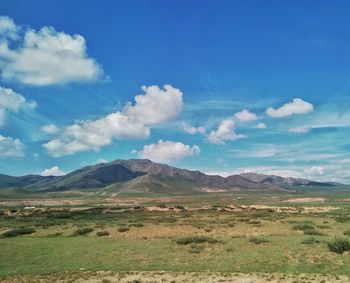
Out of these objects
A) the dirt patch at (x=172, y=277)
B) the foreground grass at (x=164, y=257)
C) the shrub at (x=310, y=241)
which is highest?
the shrub at (x=310, y=241)

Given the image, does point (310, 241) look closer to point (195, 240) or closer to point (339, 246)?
point (339, 246)

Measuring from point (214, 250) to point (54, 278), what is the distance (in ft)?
47.4

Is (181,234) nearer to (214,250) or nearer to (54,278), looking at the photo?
(214,250)

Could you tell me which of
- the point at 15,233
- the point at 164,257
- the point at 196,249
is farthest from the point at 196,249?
the point at 15,233

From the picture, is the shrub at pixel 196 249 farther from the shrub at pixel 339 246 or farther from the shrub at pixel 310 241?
the shrub at pixel 339 246

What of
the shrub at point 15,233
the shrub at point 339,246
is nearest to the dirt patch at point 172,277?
the shrub at point 339,246

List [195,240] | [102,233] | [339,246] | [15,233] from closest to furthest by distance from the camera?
1. [339,246]
2. [195,240]
3. [102,233]
4. [15,233]

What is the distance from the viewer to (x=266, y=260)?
101 feet

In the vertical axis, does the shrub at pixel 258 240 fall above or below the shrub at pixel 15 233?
below

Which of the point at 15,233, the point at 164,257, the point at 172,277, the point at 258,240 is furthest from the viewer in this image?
the point at 15,233

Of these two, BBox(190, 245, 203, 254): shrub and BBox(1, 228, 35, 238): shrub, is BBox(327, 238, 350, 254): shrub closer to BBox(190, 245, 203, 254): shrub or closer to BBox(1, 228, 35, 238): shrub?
BBox(190, 245, 203, 254): shrub

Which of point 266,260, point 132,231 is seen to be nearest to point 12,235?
point 132,231

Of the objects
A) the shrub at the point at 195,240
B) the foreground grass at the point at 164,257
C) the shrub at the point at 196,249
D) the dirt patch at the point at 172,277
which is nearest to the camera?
the dirt patch at the point at 172,277

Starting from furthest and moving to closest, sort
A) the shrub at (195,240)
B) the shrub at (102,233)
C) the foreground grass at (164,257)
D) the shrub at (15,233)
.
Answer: the shrub at (15,233) → the shrub at (102,233) → the shrub at (195,240) → the foreground grass at (164,257)
